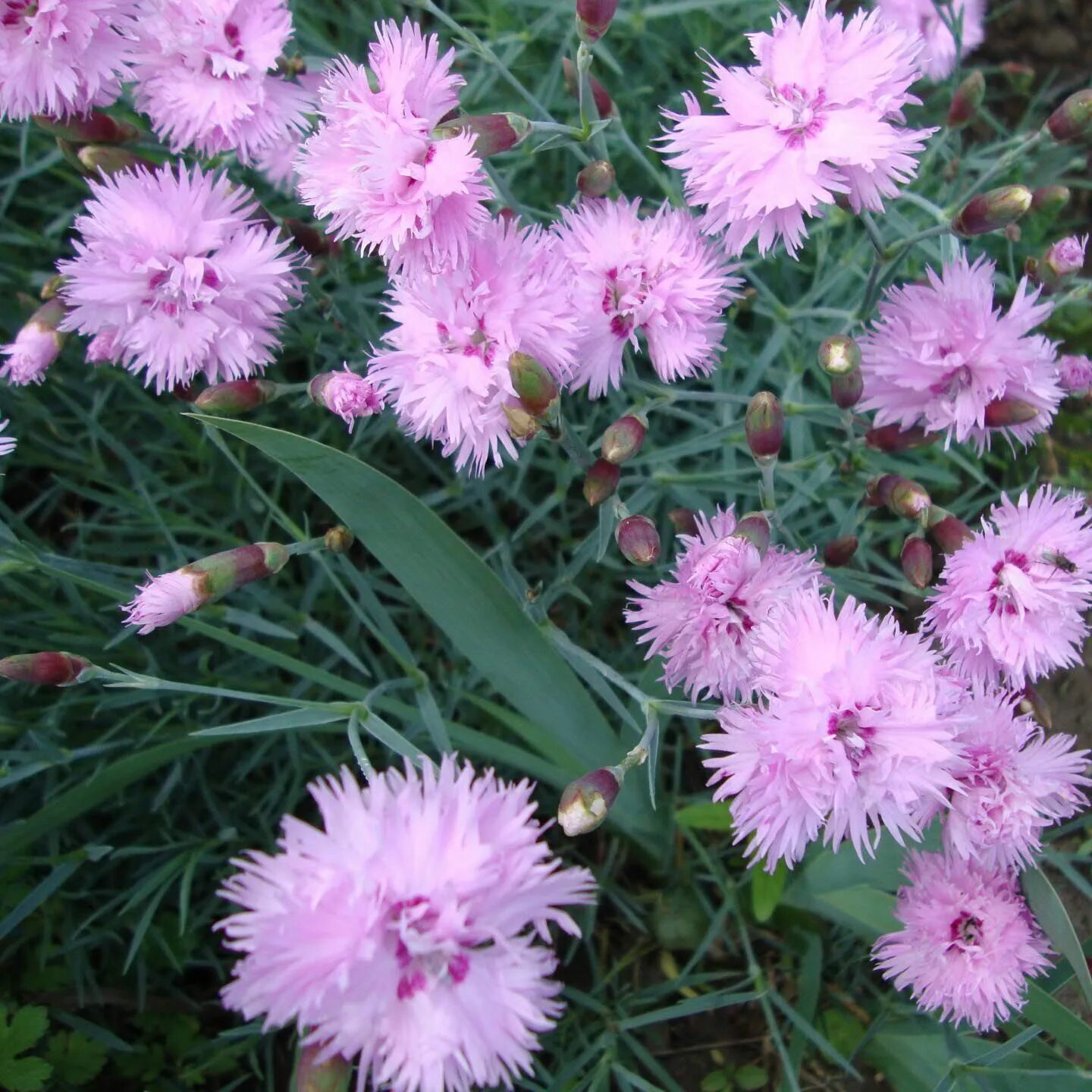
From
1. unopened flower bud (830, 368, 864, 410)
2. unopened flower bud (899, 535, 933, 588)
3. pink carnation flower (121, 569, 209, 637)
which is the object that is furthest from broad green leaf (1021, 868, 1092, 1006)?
pink carnation flower (121, 569, 209, 637)

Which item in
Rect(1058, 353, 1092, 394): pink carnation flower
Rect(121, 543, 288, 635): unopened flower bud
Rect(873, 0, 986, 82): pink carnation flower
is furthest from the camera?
Rect(873, 0, 986, 82): pink carnation flower

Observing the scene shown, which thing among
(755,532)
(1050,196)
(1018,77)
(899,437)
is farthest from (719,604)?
(1018,77)

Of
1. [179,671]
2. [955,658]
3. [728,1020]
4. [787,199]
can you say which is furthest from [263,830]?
[787,199]

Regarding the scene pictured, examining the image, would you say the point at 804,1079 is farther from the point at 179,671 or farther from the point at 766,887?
the point at 179,671

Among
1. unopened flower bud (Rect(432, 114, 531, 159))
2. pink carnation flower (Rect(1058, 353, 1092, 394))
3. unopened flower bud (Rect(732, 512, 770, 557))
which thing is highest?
unopened flower bud (Rect(432, 114, 531, 159))

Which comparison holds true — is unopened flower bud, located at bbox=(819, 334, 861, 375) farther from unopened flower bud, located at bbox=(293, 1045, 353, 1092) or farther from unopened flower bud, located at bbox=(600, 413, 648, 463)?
unopened flower bud, located at bbox=(293, 1045, 353, 1092)

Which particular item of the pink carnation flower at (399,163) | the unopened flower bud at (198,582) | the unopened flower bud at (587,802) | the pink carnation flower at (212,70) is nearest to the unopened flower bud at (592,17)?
the pink carnation flower at (399,163)

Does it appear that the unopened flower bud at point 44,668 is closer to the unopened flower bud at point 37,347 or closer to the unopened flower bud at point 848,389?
the unopened flower bud at point 37,347
